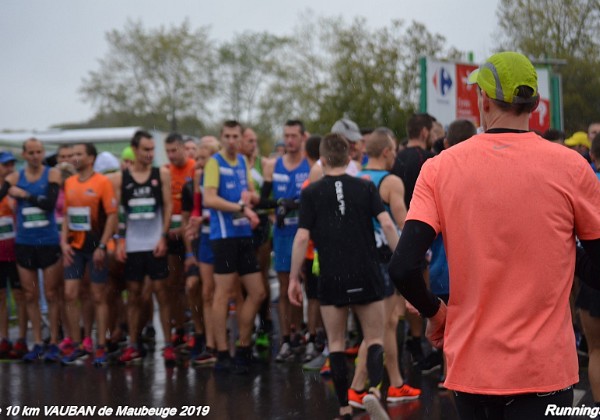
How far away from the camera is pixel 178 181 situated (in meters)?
9.95

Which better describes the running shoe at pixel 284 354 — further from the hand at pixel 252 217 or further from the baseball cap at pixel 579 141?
the baseball cap at pixel 579 141

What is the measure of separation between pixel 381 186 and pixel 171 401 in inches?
99.8

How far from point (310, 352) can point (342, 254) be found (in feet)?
10.3

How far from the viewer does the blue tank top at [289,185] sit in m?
9.42

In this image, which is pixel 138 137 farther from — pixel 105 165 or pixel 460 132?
pixel 460 132

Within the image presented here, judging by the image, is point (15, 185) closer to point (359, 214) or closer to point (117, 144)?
point (359, 214)

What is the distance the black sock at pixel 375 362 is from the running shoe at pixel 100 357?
3.86 meters

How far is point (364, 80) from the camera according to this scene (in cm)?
3722

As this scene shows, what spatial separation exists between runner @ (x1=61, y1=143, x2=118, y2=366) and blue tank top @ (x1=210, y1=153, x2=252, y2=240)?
1.47m

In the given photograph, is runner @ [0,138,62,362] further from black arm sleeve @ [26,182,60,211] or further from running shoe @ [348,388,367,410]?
running shoe @ [348,388,367,410]

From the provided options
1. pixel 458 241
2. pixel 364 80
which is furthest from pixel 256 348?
pixel 364 80

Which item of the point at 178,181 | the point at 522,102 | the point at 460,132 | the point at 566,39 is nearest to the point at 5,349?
the point at 178,181

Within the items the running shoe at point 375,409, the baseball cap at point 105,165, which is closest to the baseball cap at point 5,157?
the baseball cap at point 105,165

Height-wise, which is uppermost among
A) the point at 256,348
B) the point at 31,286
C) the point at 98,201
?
the point at 98,201
